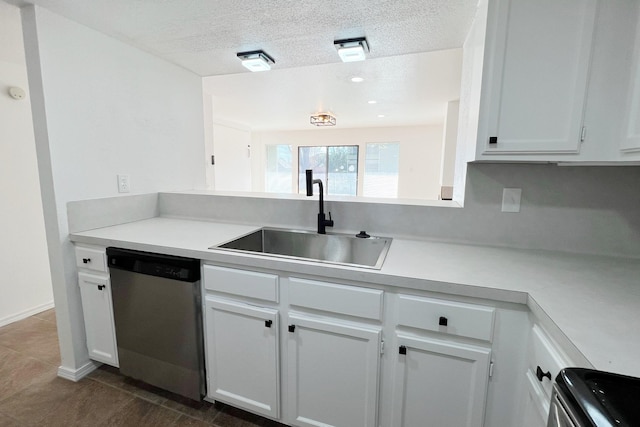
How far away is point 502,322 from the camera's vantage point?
1063mm

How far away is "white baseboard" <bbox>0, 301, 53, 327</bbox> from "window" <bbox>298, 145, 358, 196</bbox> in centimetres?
581

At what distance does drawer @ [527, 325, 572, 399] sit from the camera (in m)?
0.81

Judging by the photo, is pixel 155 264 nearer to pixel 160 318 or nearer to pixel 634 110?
pixel 160 318

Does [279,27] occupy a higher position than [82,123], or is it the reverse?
[279,27]

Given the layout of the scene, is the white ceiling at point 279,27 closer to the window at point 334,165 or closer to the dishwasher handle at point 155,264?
the dishwasher handle at point 155,264

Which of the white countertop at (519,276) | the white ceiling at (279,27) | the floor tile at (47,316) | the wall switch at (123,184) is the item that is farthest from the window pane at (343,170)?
the white countertop at (519,276)

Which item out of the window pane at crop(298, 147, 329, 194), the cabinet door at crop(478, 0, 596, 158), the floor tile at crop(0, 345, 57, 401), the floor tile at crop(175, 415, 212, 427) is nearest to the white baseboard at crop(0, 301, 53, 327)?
the floor tile at crop(0, 345, 57, 401)

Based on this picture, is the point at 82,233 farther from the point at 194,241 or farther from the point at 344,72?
the point at 344,72

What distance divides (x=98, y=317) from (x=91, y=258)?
372 mm

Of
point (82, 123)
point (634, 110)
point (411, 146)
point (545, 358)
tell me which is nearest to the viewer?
point (545, 358)

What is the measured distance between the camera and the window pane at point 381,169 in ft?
24.5

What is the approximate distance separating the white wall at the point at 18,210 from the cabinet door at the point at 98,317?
1.19 metres

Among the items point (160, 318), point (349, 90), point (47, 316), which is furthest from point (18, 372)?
point (349, 90)

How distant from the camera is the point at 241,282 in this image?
139cm
